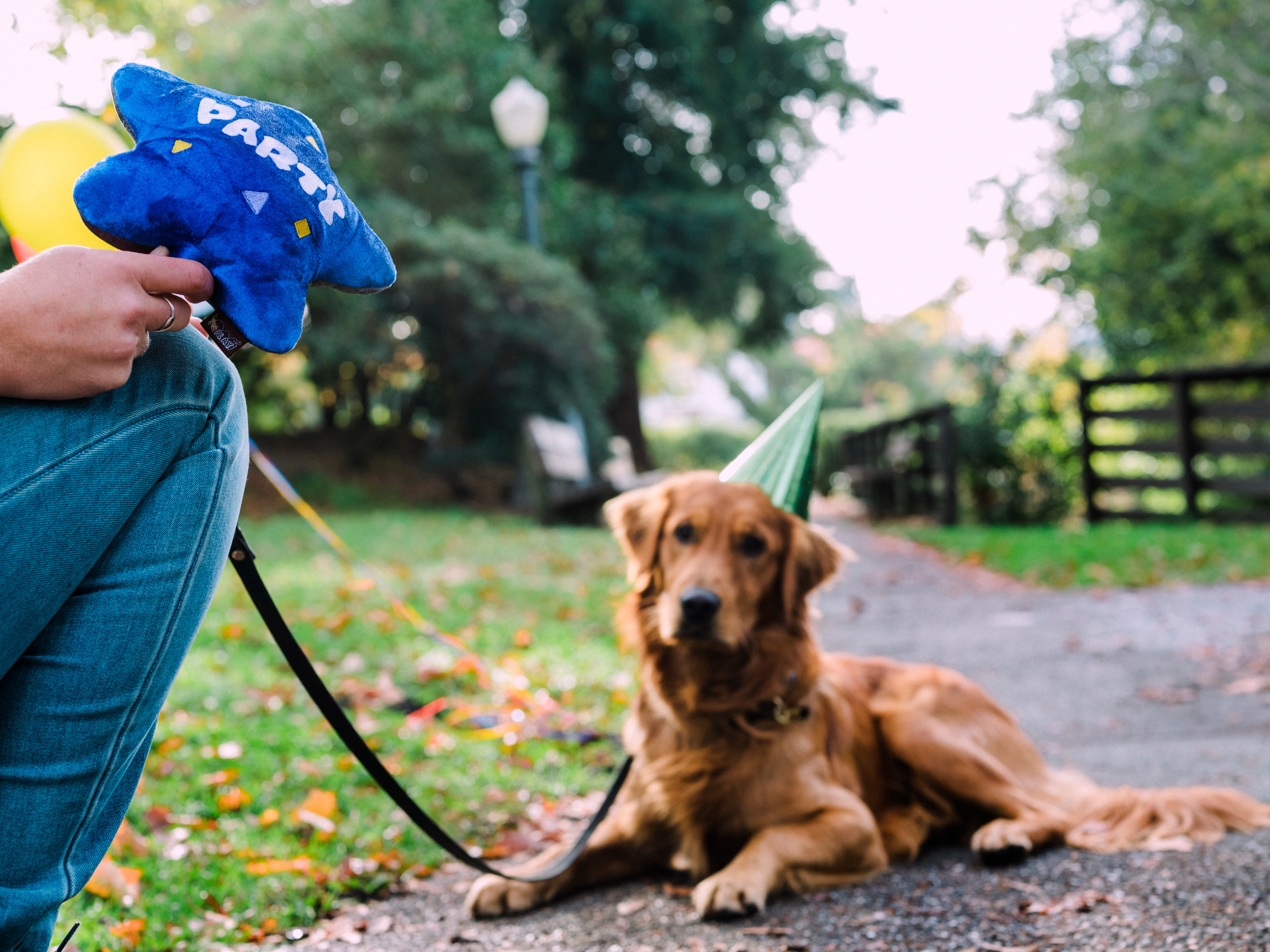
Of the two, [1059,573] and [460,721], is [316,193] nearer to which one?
[460,721]

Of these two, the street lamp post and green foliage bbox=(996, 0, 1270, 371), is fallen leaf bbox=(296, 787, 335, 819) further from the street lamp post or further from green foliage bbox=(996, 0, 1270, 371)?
green foliage bbox=(996, 0, 1270, 371)

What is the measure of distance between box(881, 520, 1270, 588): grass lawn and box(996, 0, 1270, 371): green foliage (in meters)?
4.63

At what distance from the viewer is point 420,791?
10.1 ft

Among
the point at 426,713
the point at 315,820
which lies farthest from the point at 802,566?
the point at 426,713

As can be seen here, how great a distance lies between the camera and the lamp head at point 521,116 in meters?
9.84

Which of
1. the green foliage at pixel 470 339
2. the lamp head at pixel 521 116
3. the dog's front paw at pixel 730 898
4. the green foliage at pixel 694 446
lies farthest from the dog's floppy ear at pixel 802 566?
the green foliage at pixel 694 446

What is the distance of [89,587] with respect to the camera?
3.72 ft

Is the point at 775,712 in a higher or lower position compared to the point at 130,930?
higher

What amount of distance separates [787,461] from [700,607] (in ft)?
1.35

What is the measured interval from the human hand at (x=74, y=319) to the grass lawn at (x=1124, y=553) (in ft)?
22.9

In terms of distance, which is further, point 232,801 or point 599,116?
point 599,116

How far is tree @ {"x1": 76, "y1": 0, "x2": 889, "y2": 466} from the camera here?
13.7 metres

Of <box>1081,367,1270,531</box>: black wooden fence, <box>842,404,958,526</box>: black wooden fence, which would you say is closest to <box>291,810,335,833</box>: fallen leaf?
<box>1081,367,1270,531</box>: black wooden fence

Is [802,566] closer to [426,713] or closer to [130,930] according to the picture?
[130,930]
